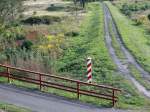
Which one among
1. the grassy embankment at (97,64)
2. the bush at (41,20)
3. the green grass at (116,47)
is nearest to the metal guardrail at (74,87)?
the grassy embankment at (97,64)

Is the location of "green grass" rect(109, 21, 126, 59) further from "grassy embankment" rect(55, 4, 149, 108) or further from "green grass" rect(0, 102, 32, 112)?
"green grass" rect(0, 102, 32, 112)

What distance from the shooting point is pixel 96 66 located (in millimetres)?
Answer: 30953

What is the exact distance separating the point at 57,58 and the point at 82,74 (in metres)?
6.65

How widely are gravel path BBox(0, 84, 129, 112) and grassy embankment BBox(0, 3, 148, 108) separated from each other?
0.79 metres

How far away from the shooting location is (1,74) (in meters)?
24.9

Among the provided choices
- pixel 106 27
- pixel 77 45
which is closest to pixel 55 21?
pixel 106 27

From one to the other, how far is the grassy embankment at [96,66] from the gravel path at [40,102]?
0.79m

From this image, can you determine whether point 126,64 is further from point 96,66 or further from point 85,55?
point 85,55

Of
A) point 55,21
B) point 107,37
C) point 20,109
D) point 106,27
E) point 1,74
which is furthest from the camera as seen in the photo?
point 55,21

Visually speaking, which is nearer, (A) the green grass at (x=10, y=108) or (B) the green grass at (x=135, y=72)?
(A) the green grass at (x=10, y=108)

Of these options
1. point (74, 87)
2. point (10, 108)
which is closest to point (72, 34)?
point (74, 87)

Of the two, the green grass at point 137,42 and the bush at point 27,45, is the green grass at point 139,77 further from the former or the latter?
the bush at point 27,45

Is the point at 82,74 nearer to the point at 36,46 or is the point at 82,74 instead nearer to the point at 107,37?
the point at 36,46

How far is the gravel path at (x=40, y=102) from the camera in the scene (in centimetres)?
1984
